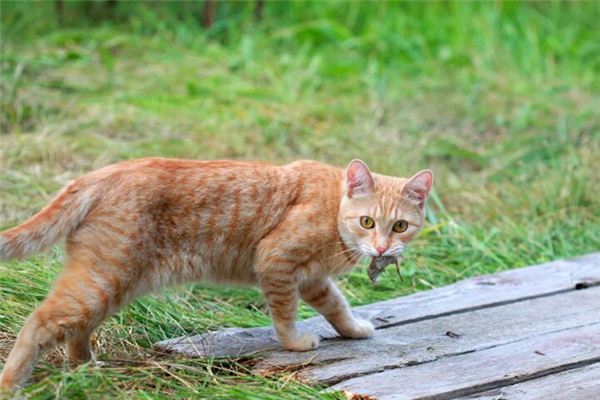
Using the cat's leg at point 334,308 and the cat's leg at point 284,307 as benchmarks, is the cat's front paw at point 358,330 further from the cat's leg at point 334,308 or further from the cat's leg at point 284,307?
the cat's leg at point 284,307

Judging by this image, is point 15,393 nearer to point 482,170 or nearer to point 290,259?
point 290,259

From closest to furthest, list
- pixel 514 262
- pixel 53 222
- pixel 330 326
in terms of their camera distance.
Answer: pixel 53 222
pixel 330 326
pixel 514 262

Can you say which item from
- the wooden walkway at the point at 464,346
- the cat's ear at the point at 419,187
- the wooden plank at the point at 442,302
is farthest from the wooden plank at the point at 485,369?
the cat's ear at the point at 419,187

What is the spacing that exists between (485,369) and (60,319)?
140cm

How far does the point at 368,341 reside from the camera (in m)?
3.85

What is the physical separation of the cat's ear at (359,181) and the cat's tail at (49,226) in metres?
0.93

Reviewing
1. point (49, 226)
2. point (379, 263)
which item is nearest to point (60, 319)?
point (49, 226)

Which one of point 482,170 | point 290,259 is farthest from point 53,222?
point 482,170

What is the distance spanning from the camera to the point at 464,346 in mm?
3742

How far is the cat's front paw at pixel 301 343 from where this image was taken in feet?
12.1

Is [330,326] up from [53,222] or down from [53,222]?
down

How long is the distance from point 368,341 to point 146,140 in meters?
2.68

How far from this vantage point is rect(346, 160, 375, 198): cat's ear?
3.71 meters

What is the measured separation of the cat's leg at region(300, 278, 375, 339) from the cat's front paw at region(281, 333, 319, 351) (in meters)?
0.17
